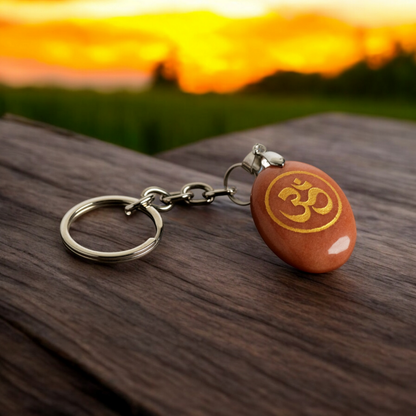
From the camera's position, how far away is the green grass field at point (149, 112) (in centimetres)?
281

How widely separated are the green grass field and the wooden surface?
1547 millimetres

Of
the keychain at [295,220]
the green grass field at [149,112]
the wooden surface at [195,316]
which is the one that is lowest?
the green grass field at [149,112]

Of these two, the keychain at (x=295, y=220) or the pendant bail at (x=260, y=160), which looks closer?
the keychain at (x=295, y=220)

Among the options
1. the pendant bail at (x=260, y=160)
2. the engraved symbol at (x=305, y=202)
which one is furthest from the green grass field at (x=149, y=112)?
the engraved symbol at (x=305, y=202)

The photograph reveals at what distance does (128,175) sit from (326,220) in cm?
66

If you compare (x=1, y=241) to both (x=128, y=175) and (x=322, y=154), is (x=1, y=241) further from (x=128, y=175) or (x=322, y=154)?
(x=322, y=154)

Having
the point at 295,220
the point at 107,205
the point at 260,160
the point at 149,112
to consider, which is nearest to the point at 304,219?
the point at 295,220

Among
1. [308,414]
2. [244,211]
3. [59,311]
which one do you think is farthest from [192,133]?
[308,414]

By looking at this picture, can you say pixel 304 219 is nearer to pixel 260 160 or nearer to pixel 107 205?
pixel 260 160

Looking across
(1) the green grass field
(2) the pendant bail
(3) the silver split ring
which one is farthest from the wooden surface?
(1) the green grass field

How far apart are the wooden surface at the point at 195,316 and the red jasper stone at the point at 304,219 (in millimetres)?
48

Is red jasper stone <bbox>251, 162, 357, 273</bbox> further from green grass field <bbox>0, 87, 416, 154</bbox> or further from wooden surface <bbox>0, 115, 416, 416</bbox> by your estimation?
green grass field <bbox>0, 87, 416, 154</bbox>

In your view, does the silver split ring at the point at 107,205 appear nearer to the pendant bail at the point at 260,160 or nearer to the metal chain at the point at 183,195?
the metal chain at the point at 183,195

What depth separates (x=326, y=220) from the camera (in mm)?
907
